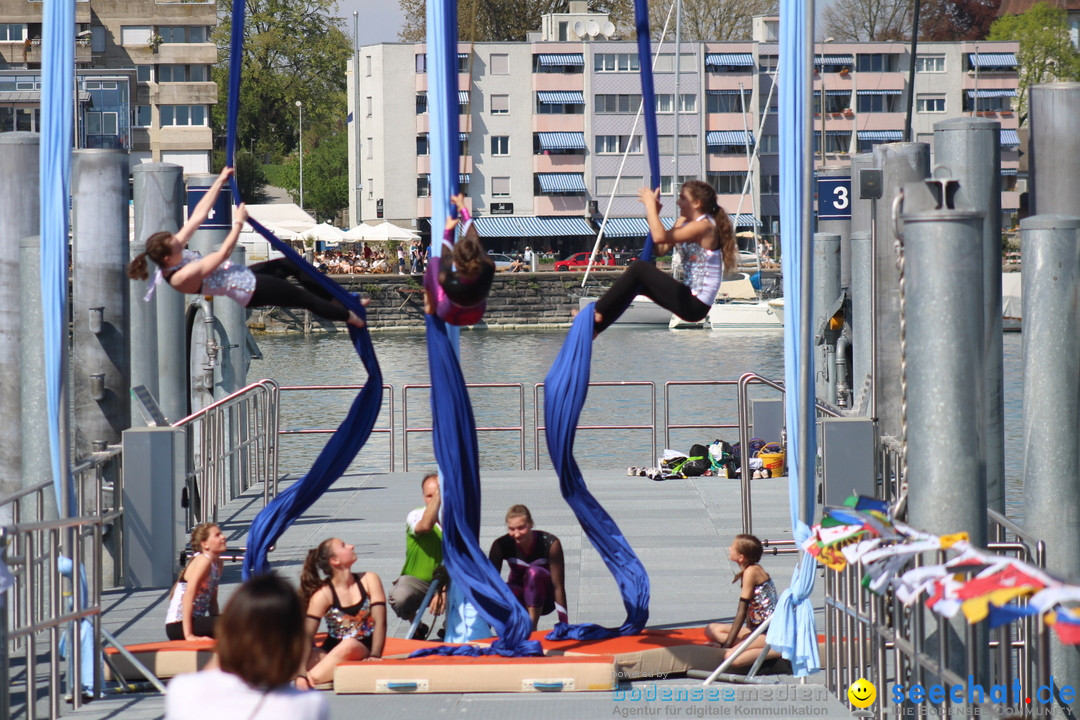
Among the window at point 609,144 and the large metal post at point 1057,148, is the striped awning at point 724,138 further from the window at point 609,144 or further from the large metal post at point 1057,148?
the large metal post at point 1057,148

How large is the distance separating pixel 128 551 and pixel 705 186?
4.89m

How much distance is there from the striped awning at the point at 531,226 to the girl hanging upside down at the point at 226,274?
→ 59.0 meters

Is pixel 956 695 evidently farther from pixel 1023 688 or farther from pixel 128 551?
pixel 128 551

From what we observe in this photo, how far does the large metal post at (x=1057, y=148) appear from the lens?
9.05 metres

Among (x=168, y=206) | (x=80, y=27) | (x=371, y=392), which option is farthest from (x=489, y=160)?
(x=371, y=392)

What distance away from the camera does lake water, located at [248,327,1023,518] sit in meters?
23.3

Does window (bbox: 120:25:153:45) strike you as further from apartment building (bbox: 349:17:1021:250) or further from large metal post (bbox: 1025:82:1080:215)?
large metal post (bbox: 1025:82:1080:215)

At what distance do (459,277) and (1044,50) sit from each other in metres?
64.6

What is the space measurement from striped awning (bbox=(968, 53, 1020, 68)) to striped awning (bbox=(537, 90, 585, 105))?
21397 millimetres

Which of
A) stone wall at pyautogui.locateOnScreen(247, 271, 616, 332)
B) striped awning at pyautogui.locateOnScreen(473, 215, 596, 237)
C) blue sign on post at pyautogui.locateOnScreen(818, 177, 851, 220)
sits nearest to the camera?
blue sign on post at pyautogui.locateOnScreen(818, 177, 851, 220)

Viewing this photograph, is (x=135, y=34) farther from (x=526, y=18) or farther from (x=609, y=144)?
(x=609, y=144)

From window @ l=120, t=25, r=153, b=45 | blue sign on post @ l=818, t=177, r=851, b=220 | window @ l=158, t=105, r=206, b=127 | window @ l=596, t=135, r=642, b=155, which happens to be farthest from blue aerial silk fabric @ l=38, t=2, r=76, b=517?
window @ l=120, t=25, r=153, b=45

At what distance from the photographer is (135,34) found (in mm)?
67312

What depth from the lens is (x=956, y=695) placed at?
203 inches
